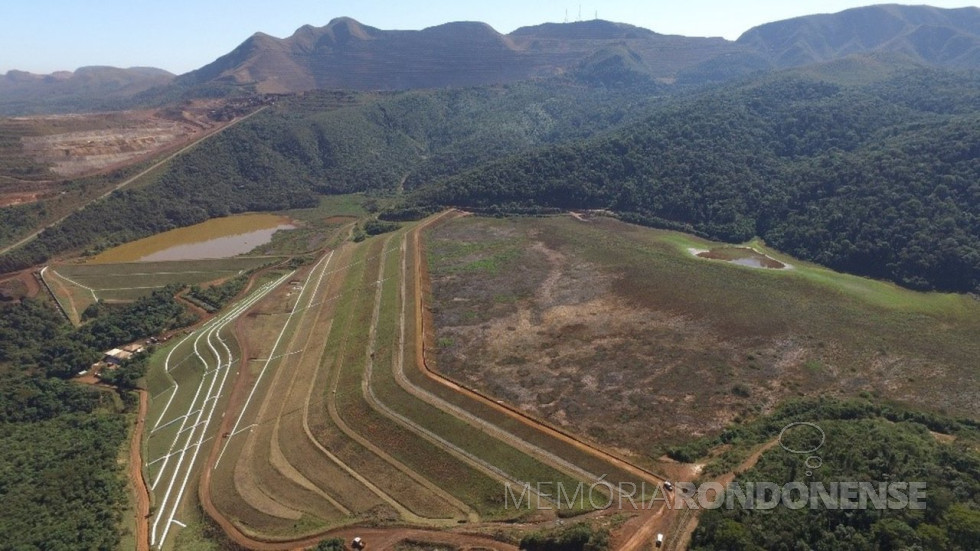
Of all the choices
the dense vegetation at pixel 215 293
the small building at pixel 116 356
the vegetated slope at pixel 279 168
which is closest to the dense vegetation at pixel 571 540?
the small building at pixel 116 356

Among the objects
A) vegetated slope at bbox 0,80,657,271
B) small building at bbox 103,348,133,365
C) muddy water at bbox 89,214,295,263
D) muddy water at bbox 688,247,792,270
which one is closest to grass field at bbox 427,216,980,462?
muddy water at bbox 688,247,792,270

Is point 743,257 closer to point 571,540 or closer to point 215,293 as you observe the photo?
point 571,540

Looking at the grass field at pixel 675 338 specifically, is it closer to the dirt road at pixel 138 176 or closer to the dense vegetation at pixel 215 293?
the dense vegetation at pixel 215 293

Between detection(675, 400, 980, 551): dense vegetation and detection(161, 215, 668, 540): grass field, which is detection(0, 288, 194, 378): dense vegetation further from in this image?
detection(675, 400, 980, 551): dense vegetation

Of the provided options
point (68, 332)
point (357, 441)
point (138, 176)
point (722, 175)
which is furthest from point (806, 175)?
point (138, 176)

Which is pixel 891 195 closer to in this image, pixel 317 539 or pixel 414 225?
pixel 414 225

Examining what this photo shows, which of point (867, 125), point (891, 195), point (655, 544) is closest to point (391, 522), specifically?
point (655, 544)
